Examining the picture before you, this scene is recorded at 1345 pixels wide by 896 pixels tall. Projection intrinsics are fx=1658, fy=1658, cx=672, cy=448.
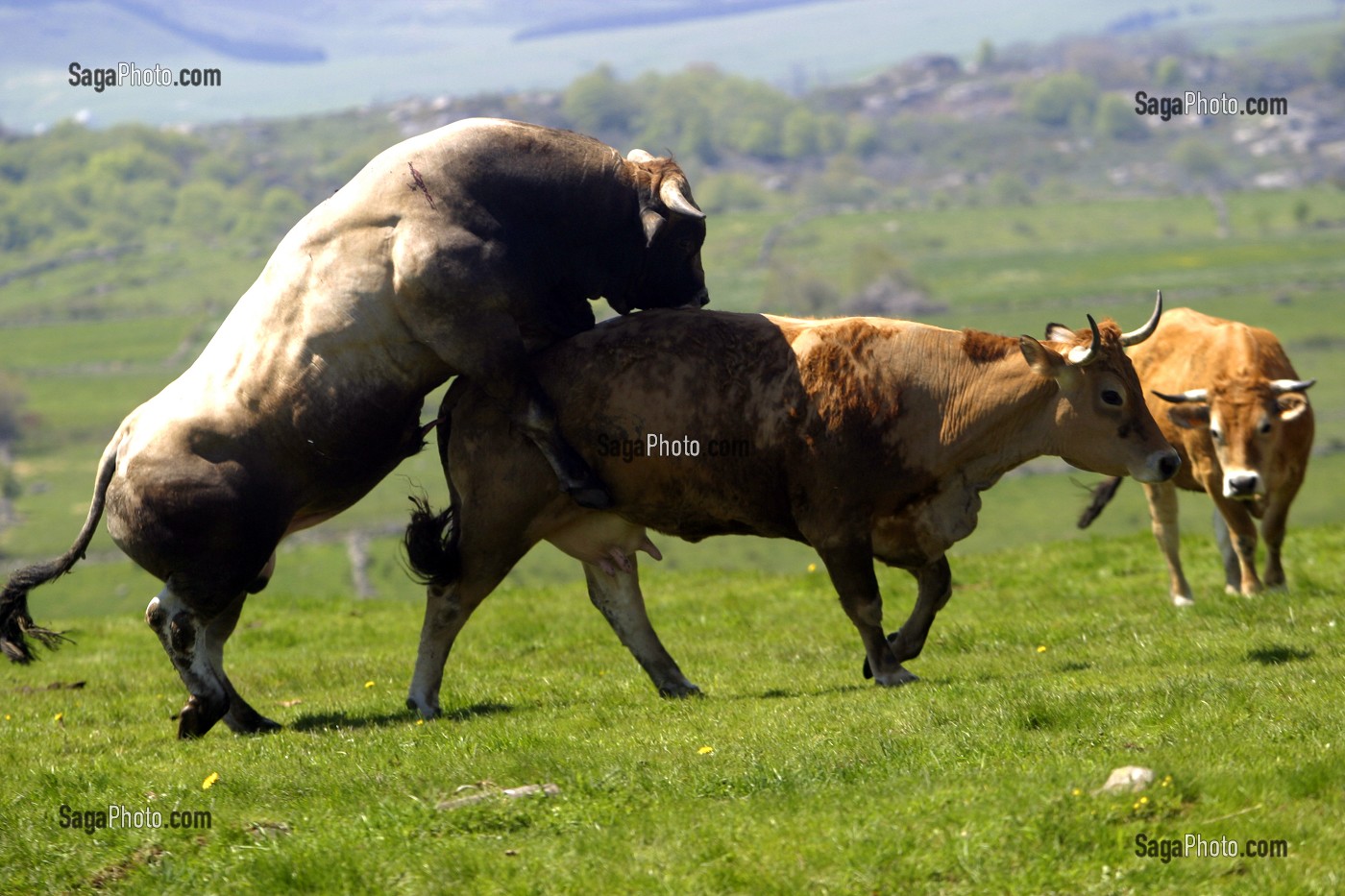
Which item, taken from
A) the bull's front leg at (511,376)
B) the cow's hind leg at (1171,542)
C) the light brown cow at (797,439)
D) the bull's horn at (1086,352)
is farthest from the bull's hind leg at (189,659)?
the cow's hind leg at (1171,542)

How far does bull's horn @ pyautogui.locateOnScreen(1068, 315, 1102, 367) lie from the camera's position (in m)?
12.0

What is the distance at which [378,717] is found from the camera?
483 inches

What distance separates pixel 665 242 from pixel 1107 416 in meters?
3.53

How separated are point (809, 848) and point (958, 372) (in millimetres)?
5270

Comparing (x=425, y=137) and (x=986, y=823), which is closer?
(x=986, y=823)

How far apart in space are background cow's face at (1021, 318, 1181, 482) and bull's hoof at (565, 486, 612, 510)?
10.9ft

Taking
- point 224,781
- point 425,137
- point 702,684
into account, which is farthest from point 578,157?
point 224,781

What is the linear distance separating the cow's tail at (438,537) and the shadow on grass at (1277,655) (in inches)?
230

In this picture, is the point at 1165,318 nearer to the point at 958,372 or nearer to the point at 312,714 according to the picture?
the point at 958,372

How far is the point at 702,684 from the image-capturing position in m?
13.1

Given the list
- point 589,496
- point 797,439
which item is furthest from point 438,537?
point 797,439

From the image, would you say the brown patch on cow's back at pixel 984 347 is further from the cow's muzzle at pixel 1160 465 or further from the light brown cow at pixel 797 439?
the cow's muzzle at pixel 1160 465

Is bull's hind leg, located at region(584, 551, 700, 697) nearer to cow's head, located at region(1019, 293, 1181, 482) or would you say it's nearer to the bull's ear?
the bull's ear

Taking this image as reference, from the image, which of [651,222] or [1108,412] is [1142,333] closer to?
[1108,412]
